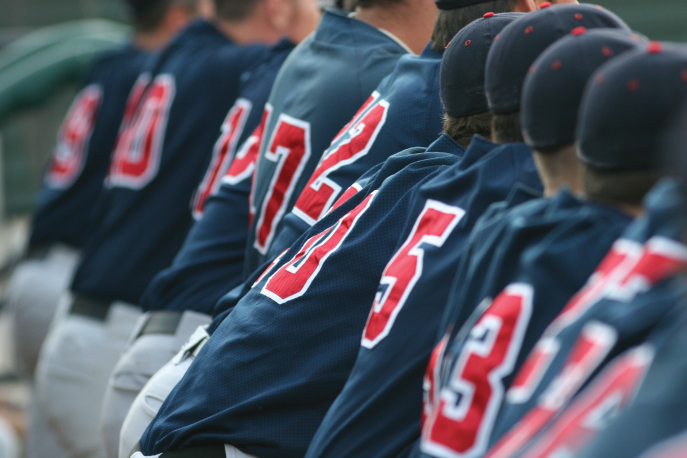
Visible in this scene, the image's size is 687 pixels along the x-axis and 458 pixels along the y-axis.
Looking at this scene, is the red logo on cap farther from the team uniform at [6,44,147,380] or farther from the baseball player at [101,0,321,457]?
the team uniform at [6,44,147,380]

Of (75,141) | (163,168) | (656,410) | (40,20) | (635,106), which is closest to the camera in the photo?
(656,410)

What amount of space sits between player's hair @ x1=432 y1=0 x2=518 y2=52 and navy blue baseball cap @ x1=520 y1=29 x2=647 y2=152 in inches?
26.7

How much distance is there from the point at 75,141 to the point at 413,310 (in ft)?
12.0

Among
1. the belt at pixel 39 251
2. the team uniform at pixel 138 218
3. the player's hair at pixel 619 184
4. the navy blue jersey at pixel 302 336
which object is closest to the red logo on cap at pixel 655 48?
the player's hair at pixel 619 184

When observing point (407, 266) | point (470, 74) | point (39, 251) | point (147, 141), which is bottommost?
point (39, 251)

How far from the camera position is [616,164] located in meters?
1.16

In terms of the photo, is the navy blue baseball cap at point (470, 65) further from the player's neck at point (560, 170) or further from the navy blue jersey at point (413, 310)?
the player's neck at point (560, 170)

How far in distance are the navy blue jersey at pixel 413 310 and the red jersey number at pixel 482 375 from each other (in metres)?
0.23

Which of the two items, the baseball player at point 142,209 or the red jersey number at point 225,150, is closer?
the red jersey number at point 225,150

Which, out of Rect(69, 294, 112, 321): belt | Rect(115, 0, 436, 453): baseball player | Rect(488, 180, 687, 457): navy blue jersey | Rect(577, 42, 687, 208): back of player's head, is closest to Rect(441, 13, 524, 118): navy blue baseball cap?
Rect(577, 42, 687, 208): back of player's head

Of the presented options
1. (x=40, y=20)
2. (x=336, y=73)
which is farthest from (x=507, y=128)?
(x=40, y=20)

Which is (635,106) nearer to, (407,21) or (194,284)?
(407,21)

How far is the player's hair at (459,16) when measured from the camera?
1.95 metres

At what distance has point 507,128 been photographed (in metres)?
1.45
